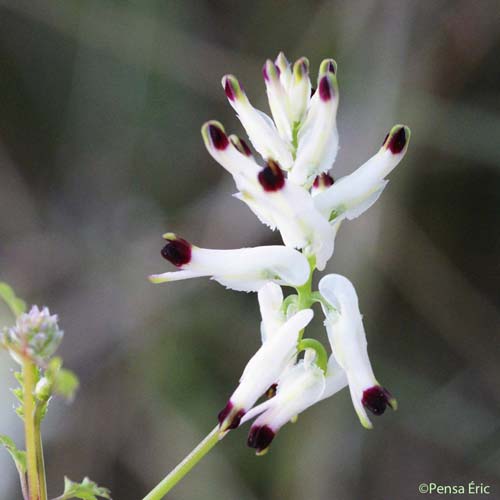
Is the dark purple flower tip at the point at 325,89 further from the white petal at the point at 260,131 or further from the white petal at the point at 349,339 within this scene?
the white petal at the point at 349,339

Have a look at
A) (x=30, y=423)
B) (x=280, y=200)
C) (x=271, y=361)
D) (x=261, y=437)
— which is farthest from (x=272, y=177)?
(x=30, y=423)

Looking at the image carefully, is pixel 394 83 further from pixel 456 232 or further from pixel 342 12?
pixel 456 232

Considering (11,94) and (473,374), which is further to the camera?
(11,94)

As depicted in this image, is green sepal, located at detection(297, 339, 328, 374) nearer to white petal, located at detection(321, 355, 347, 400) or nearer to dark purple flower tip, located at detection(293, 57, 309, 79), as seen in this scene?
white petal, located at detection(321, 355, 347, 400)

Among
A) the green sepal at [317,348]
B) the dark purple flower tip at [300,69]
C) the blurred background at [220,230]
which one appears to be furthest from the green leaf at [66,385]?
the blurred background at [220,230]

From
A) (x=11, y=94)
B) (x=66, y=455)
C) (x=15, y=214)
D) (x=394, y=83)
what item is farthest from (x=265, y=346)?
(x=11, y=94)

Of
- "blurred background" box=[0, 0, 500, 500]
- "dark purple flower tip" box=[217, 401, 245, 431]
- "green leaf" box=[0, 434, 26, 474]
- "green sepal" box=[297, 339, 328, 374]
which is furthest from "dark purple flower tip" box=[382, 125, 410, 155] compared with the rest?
"blurred background" box=[0, 0, 500, 500]
